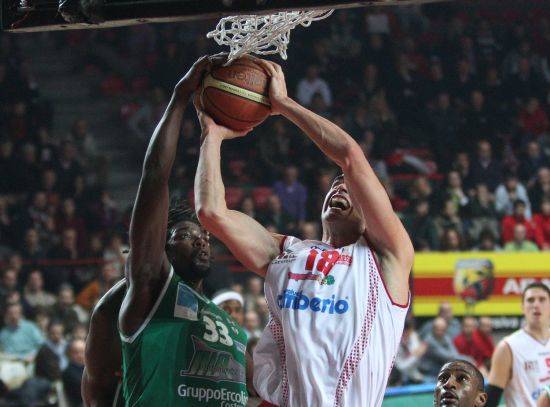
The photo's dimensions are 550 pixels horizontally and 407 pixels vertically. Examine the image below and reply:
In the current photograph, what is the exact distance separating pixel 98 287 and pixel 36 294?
628 millimetres

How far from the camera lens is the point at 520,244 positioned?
1092cm

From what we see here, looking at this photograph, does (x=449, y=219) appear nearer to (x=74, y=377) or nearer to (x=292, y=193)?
(x=292, y=193)

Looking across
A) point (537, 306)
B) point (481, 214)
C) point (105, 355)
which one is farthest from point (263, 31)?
point (481, 214)

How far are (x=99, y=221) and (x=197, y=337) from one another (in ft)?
26.0

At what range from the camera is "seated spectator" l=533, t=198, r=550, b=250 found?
11.2m

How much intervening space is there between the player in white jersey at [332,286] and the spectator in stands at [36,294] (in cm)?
676

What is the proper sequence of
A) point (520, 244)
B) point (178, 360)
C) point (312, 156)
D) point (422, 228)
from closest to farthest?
point (178, 360)
point (520, 244)
point (422, 228)
point (312, 156)

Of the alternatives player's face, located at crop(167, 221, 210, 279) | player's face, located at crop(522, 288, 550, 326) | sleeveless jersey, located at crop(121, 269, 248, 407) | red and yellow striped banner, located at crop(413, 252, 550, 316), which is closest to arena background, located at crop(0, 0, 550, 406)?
red and yellow striped banner, located at crop(413, 252, 550, 316)

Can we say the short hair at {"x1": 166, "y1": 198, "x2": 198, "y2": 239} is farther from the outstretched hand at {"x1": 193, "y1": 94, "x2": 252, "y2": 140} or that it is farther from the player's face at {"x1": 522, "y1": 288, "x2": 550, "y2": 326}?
the player's face at {"x1": 522, "y1": 288, "x2": 550, "y2": 326}

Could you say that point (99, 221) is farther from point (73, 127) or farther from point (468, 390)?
point (468, 390)

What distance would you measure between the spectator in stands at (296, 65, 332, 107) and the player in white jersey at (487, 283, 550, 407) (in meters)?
6.51

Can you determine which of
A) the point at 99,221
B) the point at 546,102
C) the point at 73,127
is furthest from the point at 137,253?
the point at 546,102

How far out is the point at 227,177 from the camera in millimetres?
12266

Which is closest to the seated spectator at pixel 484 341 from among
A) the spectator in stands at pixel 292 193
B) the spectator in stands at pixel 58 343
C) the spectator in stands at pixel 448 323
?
the spectator in stands at pixel 448 323
